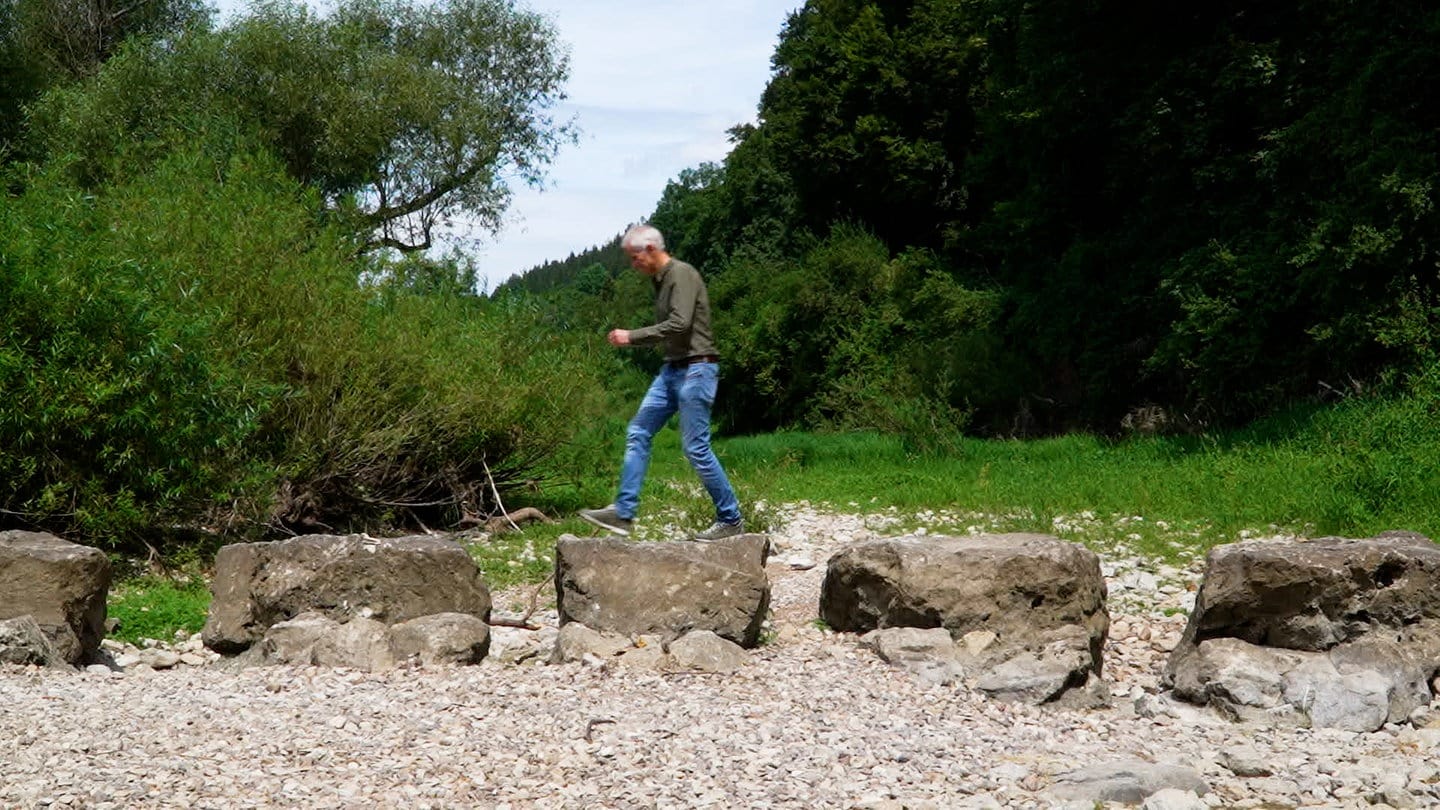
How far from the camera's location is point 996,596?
287 inches

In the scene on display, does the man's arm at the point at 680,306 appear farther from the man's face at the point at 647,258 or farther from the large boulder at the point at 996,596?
the large boulder at the point at 996,596

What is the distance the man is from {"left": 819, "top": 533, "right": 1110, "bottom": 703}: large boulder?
1484mm

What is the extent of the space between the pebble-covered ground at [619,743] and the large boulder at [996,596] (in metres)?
0.35

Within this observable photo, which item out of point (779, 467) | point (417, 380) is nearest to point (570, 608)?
point (417, 380)

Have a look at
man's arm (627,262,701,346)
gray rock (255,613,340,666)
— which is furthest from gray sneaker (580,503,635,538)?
gray rock (255,613,340,666)

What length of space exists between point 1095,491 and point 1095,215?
36.3 feet

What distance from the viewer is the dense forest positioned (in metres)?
10.7

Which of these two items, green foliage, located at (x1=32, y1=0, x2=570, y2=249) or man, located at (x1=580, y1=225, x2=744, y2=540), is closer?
man, located at (x1=580, y1=225, x2=744, y2=540)

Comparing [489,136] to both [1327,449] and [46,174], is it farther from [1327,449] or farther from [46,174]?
[1327,449]

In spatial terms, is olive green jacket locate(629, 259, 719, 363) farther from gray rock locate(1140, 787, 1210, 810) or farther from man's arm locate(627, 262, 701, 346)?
gray rock locate(1140, 787, 1210, 810)

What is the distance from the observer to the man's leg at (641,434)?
29.4 ft

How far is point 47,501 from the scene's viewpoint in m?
9.88

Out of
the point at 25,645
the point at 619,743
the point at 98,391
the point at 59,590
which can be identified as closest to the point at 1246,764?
the point at 619,743

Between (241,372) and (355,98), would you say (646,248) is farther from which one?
(355,98)
